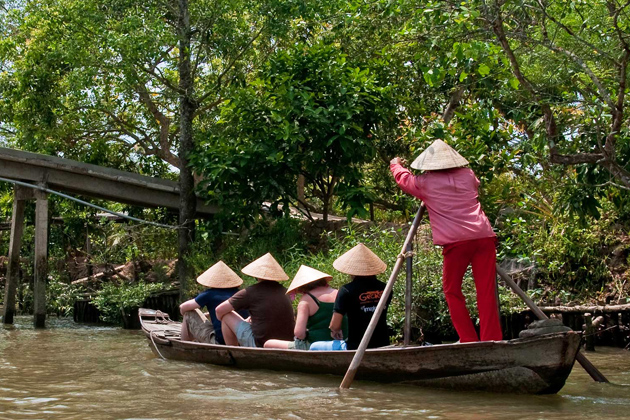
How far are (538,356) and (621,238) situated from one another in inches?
208

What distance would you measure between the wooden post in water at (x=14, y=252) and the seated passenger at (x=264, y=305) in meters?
8.25

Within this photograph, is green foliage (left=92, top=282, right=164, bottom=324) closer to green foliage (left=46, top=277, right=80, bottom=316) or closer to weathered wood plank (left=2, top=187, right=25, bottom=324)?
green foliage (left=46, top=277, right=80, bottom=316)

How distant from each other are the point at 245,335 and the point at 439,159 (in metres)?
2.84

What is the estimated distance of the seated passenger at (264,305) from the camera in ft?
25.6

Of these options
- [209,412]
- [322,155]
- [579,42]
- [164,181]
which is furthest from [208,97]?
[209,412]

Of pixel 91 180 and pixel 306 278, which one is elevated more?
pixel 91 180

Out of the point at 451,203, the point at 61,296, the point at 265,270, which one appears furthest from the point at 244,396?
the point at 61,296

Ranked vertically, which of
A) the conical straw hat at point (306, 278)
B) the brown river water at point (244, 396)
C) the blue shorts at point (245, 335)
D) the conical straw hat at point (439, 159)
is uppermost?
the conical straw hat at point (439, 159)

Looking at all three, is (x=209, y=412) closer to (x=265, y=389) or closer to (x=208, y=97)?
(x=265, y=389)

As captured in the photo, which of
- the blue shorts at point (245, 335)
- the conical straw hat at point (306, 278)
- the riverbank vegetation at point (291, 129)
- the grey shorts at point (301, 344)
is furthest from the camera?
the riverbank vegetation at point (291, 129)

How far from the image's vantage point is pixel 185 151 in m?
15.0

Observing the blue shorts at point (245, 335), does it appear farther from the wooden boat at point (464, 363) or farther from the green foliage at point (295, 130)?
the green foliage at point (295, 130)

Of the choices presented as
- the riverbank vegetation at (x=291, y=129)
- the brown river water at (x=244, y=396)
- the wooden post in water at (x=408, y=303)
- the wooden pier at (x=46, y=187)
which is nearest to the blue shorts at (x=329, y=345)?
the brown river water at (x=244, y=396)

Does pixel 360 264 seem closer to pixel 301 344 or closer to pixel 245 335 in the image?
pixel 301 344
